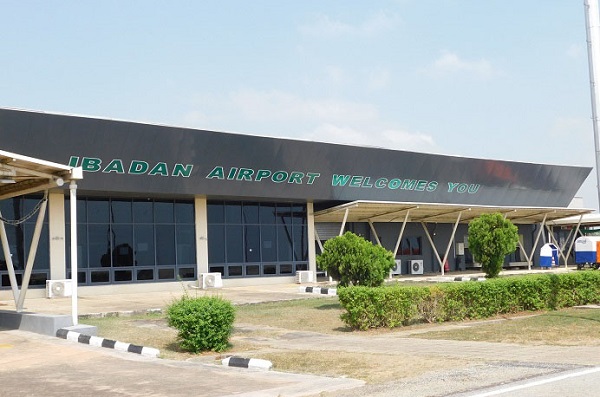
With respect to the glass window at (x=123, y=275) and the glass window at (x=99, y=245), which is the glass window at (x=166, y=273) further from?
the glass window at (x=99, y=245)

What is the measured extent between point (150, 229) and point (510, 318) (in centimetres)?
1656

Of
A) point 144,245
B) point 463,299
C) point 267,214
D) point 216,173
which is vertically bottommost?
point 463,299

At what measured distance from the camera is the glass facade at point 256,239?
3183cm

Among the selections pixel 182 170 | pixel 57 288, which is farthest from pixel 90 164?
pixel 57 288

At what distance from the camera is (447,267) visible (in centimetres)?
4175

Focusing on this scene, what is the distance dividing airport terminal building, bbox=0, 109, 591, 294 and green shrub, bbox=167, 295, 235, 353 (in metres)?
13.1

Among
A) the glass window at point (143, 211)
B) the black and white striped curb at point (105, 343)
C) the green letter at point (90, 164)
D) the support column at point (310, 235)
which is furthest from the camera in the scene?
the support column at point (310, 235)

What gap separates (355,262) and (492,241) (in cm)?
644

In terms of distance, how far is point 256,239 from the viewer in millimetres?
33031

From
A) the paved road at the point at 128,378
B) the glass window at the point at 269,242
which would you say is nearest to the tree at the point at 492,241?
the glass window at the point at 269,242

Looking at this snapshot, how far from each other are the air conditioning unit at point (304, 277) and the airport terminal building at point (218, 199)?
441 mm

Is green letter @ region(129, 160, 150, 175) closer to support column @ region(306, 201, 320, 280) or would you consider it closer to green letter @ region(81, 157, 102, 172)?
green letter @ region(81, 157, 102, 172)

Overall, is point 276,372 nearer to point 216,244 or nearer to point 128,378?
point 128,378

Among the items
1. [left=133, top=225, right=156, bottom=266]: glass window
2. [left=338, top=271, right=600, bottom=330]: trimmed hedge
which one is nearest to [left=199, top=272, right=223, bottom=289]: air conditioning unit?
[left=133, top=225, right=156, bottom=266]: glass window
